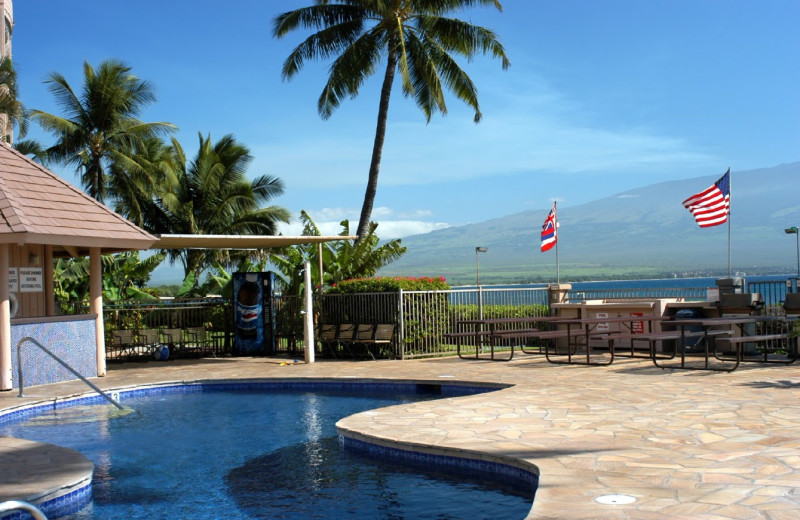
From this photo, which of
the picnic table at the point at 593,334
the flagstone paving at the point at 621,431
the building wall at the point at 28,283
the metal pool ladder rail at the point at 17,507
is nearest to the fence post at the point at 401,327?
the flagstone paving at the point at 621,431

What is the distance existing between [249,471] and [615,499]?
4274mm

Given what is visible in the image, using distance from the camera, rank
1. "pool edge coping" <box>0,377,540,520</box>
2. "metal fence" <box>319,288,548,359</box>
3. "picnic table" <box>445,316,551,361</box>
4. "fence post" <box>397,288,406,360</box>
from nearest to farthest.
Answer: "pool edge coping" <box>0,377,540,520</box>, "picnic table" <box>445,316,551,361</box>, "fence post" <box>397,288,406,360</box>, "metal fence" <box>319,288,548,359</box>

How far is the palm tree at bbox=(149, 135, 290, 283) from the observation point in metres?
38.4

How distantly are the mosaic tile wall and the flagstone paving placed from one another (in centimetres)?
59

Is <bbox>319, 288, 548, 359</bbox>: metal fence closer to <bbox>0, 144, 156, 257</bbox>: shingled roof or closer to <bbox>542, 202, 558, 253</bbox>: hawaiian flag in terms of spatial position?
<bbox>542, 202, 558, 253</bbox>: hawaiian flag

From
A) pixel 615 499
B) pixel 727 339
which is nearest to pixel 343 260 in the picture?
pixel 727 339

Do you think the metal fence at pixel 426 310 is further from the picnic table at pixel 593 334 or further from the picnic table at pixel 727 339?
the picnic table at pixel 727 339

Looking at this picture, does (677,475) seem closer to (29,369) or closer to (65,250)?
(29,369)

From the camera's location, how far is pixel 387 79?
89.8ft

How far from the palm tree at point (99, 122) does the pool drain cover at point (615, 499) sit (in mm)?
30544

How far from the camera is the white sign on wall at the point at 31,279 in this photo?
1598 centimetres

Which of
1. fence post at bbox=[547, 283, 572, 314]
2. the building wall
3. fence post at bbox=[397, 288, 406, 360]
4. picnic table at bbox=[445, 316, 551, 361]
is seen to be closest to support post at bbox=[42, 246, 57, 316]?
the building wall

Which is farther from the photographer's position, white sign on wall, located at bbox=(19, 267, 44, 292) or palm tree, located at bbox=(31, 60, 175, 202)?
palm tree, located at bbox=(31, 60, 175, 202)

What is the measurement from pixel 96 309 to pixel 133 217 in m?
22.1
